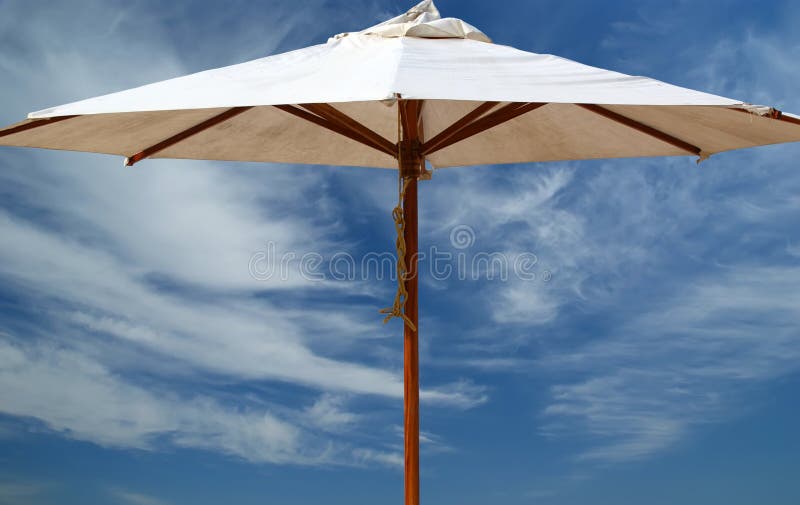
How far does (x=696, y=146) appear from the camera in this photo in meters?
4.79

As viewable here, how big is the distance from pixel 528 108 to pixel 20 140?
9.13 ft

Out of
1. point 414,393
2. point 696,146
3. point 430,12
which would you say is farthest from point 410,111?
point 696,146

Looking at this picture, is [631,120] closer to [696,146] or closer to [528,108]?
[696,146]

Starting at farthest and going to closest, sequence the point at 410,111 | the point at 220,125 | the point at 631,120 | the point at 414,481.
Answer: the point at 220,125 → the point at 631,120 → the point at 410,111 → the point at 414,481

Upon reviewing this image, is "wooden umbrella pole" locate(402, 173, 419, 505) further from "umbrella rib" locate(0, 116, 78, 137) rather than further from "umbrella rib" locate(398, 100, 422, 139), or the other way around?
"umbrella rib" locate(0, 116, 78, 137)

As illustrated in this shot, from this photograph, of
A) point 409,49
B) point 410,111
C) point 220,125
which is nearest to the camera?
point 409,49

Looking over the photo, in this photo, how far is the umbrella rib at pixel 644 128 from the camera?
4660mm

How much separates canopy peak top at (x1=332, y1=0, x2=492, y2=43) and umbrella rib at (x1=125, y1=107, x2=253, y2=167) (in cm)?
112

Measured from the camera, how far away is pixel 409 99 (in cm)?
295

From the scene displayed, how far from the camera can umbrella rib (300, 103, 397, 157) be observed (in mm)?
4055

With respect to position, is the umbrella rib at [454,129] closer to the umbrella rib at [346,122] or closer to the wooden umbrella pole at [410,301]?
the wooden umbrella pole at [410,301]

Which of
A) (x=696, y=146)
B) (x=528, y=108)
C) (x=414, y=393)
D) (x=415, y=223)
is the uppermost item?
(x=696, y=146)

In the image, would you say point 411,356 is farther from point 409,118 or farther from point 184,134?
point 184,134

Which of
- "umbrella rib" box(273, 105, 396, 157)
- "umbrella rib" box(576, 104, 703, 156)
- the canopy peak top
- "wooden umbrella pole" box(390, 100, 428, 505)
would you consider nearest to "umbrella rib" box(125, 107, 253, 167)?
"umbrella rib" box(273, 105, 396, 157)
